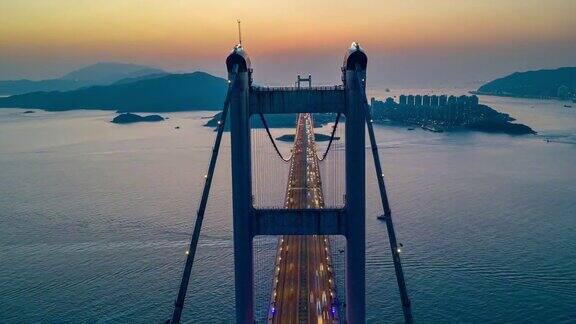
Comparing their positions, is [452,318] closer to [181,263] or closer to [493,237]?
[493,237]

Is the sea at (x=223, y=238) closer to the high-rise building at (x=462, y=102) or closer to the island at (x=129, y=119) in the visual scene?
the high-rise building at (x=462, y=102)

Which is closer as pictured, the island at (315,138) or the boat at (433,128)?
the island at (315,138)

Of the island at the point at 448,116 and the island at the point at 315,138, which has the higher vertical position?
the island at the point at 448,116

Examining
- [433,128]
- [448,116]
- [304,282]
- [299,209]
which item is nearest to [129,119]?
[433,128]

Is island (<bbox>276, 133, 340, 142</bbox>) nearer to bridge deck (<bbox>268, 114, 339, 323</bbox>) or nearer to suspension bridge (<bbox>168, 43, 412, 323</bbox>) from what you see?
bridge deck (<bbox>268, 114, 339, 323</bbox>)

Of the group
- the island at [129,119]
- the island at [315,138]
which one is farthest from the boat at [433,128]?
the island at [129,119]

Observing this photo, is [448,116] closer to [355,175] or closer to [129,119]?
[129,119]
